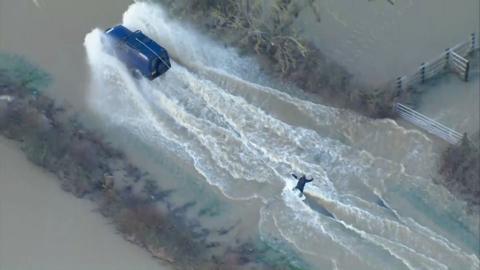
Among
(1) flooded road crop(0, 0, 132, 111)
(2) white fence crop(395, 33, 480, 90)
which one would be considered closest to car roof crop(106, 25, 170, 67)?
(1) flooded road crop(0, 0, 132, 111)

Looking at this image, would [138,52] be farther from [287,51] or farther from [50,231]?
[50,231]

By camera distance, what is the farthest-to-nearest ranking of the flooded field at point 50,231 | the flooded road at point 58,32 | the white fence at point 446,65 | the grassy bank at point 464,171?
the flooded road at point 58,32, the white fence at point 446,65, the grassy bank at point 464,171, the flooded field at point 50,231

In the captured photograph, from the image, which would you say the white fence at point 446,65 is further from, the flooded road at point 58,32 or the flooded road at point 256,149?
the flooded road at point 58,32

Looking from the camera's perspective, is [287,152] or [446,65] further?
[446,65]

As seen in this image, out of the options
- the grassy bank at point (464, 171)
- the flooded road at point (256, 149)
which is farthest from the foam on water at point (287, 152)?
the grassy bank at point (464, 171)

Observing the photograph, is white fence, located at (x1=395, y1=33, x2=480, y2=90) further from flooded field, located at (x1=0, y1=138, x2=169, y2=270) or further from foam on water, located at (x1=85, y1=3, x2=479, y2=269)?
flooded field, located at (x1=0, y1=138, x2=169, y2=270)

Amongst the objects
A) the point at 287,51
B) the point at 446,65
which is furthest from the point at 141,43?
the point at 446,65
